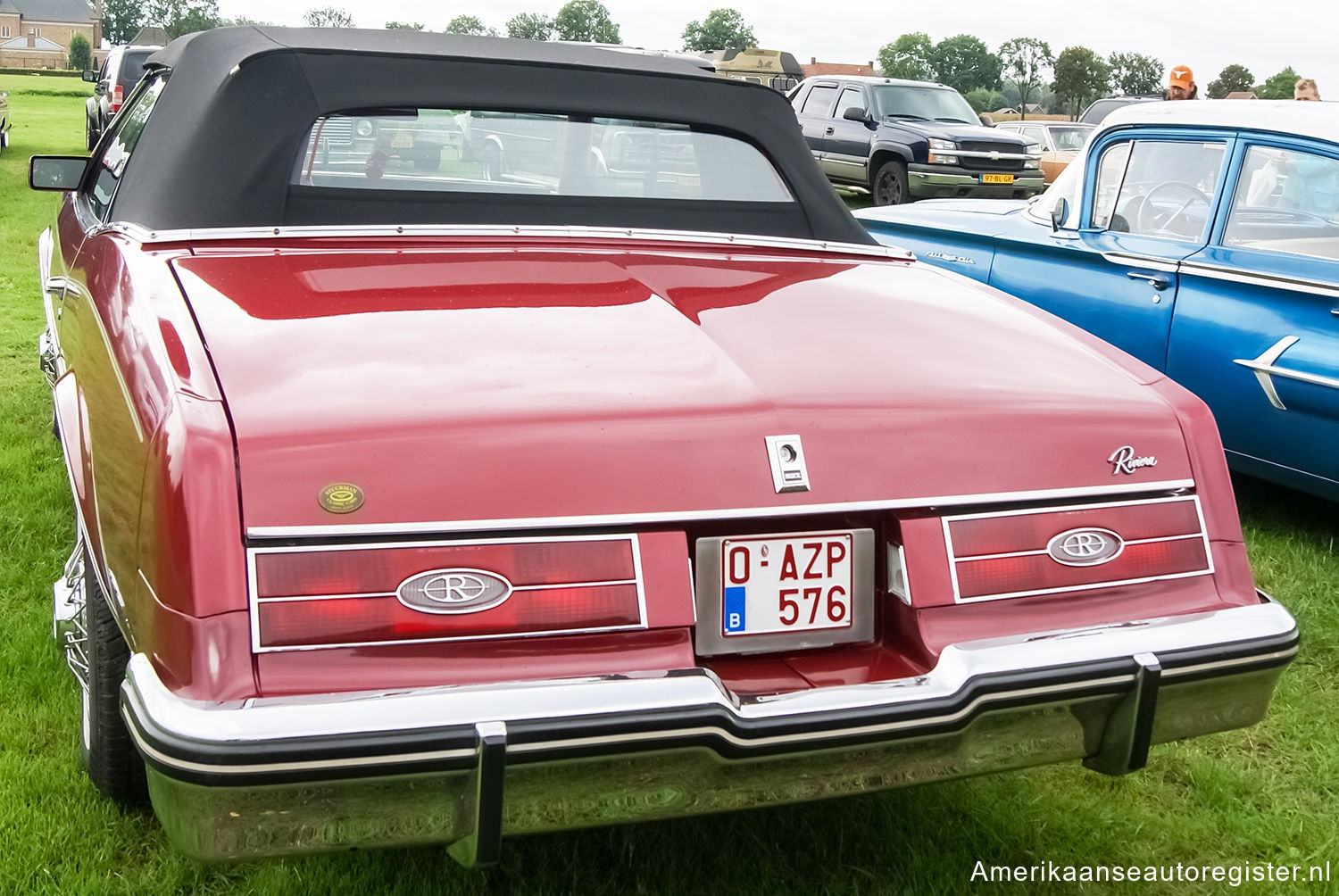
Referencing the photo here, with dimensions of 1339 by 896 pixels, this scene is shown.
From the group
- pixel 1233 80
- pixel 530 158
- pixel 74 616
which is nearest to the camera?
pixel 74 616

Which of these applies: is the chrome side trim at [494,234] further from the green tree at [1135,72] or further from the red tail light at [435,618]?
the green tree at [1135,72]

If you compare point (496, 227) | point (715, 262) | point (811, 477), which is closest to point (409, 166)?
point (496, 227)

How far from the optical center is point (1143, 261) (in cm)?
480

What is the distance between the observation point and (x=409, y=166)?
10.0 feet

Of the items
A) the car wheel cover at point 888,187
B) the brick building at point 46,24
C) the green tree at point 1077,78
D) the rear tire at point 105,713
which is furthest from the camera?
the brick building at point 46,24

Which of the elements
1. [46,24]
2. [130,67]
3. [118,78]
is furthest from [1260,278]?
[46,24]

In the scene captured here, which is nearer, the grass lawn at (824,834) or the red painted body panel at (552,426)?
the red painted body panel at (552,426)

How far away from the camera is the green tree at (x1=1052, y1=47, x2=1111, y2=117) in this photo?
72.2m

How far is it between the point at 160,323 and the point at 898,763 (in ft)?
4.55

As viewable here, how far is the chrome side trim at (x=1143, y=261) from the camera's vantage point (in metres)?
4.70

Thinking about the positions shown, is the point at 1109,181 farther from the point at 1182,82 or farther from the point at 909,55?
the point at 909,55

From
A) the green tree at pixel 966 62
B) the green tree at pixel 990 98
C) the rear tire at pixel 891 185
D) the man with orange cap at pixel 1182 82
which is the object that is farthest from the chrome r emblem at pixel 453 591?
the green tree at pixel 966 62

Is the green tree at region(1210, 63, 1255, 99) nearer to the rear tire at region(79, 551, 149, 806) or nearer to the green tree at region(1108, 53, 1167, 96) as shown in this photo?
the green tree at region(1108, 53, 1167, 96)

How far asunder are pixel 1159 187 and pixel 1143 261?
1.76 ft
